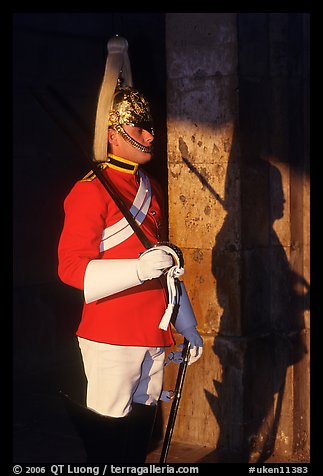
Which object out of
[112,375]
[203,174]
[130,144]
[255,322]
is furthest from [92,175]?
[255,322]

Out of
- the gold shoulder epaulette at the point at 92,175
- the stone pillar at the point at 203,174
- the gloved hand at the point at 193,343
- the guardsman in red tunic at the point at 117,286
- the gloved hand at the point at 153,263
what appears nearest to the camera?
the gloved hand at the point at 153,263

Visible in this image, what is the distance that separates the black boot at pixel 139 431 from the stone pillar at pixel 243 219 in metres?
1.52

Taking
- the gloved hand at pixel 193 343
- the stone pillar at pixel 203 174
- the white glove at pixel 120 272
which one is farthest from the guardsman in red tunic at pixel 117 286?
the stone pillar at pixel 203 174

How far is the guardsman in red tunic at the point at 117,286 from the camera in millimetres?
4559

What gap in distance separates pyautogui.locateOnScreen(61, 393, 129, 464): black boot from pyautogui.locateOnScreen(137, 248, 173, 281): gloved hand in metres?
0.72

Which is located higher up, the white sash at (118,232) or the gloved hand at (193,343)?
the white sash at (118,232)

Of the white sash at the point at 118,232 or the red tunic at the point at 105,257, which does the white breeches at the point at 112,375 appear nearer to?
the red tunic at the point at 105,257

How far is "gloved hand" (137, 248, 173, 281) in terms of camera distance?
438 cm

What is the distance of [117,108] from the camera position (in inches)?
186

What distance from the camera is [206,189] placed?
20.5ft

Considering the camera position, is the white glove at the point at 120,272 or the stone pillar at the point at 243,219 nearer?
the white glove at the point at 120,272

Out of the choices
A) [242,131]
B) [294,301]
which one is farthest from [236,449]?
[242,131]

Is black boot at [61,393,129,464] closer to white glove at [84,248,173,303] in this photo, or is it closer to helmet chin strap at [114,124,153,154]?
white glove at [84,248,173,303]

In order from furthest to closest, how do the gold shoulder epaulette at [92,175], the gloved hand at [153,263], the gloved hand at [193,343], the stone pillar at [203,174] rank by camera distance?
the stone pillar at [203,174] → the gloved hand at [193,343] → the gold shoulder epaulette at [92,175] → the gloved hand at [153,263]
